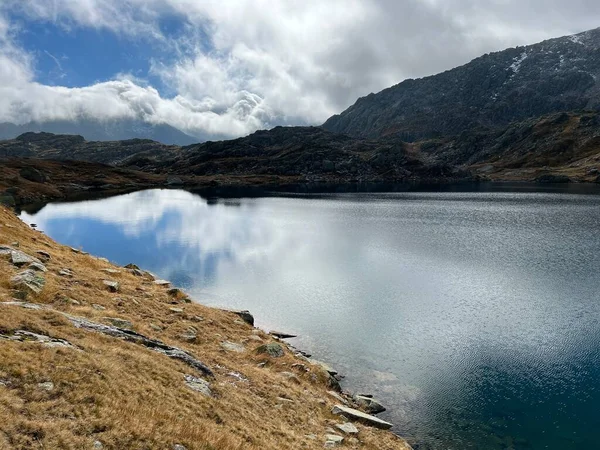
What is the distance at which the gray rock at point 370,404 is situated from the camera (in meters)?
31.4

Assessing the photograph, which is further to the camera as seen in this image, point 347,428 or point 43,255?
point 43,255

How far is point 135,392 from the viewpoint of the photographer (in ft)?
61.9

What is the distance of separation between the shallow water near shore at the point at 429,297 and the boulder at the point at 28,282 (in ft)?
79.1

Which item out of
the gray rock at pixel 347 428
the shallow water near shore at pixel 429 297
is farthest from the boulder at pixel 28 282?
the shallow water near shore at pixel 429 297

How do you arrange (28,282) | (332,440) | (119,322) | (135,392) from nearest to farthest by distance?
(135,392) → (332,440) → (119,322) → (28,282)

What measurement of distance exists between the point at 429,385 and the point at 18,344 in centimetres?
2993

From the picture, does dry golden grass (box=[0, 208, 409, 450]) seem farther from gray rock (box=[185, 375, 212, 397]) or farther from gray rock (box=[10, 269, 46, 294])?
gray rock (box=[10, 269, 46, 294])

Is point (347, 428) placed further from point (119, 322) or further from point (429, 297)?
point (429, 297)

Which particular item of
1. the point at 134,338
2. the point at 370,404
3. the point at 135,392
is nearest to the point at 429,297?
the point at 370,404

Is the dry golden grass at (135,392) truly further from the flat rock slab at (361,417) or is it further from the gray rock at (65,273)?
the gray rock at (65,273)

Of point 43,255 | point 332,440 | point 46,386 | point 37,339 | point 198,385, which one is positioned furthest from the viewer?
point 43,255

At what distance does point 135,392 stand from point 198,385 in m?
4.64

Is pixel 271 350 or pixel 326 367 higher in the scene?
pixel 271 350

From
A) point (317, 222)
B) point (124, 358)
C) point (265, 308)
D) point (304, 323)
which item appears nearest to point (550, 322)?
point (304, 323)
